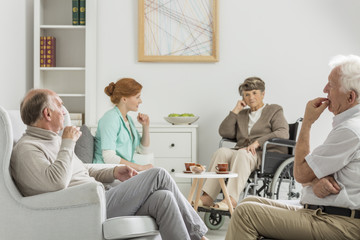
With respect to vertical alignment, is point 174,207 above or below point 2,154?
below

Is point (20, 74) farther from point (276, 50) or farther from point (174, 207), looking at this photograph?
point (174, 207)

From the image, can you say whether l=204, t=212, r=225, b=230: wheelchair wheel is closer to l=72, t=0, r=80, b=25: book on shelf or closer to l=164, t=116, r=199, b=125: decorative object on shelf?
l=164, t=116, r=199, b=125: decorative object on shelf

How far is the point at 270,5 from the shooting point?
5312 millimetres

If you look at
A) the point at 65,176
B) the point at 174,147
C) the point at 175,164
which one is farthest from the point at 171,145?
the point at 65,176

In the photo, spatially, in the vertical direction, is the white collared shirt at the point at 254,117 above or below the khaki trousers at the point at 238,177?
above

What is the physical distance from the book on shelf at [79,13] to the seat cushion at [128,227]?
116 inches

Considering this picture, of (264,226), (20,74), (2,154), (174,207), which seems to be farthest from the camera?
(20,74)

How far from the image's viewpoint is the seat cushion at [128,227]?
7.54 ft

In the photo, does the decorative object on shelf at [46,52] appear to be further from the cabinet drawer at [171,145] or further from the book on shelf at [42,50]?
the cabinet drawer at [171,145]

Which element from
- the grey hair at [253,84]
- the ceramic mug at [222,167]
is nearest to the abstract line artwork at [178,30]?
the grey hair at [253,84]

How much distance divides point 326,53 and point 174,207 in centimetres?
319

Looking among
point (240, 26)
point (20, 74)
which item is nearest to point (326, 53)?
point (240, 26)

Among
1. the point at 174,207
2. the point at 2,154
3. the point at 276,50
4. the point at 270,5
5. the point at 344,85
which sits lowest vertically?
the point at 174,207

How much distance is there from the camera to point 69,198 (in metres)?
2.27
